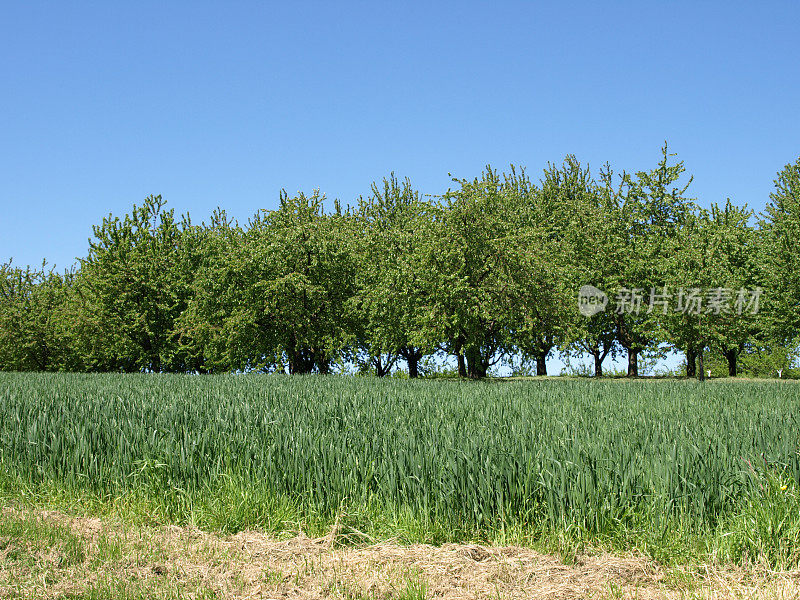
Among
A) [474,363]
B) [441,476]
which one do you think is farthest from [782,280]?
[441,476]

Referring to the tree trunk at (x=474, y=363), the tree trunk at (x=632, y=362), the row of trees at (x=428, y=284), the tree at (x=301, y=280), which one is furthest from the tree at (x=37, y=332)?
the tree trunk at (x=632, y=362)

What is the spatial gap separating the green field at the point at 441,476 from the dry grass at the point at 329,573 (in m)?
0.23

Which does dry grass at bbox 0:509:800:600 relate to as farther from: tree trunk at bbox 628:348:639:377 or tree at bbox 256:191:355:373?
tree trunk at bbox 628:348:639:377

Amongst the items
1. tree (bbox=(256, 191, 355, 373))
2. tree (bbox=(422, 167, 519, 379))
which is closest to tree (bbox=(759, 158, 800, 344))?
tree (bbox=(422, 167, 519, 379))

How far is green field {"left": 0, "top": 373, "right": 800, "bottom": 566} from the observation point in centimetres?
502

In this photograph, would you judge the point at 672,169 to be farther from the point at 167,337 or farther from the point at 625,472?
the point at 625,472

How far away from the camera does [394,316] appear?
2759cm

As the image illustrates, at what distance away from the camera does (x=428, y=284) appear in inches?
975

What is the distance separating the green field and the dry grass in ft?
0.76

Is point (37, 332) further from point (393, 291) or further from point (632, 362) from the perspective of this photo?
point (632, 362)

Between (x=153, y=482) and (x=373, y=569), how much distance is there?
3.19 metres

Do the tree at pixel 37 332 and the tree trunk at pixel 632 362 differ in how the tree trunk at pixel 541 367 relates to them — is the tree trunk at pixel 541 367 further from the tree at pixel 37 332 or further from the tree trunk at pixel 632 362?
the tree at pixel 37 332

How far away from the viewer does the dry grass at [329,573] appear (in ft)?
14.2

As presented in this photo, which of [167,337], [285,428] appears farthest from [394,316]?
[285,428]
